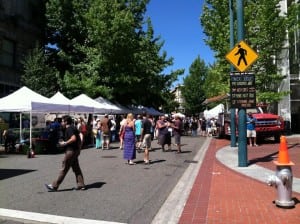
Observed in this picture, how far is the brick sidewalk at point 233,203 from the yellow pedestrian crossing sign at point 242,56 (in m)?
3.51

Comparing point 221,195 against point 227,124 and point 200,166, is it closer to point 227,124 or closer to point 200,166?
point 200,166

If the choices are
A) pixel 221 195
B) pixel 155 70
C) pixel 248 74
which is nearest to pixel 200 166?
pixel 248 74

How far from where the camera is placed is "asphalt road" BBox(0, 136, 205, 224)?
317 inches

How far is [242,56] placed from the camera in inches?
538

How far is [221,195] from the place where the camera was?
9.34 metres

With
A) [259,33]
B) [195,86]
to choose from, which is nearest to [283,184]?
[259,33]

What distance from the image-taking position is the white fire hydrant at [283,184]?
7820 millimetres

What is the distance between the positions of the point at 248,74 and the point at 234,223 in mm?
7603

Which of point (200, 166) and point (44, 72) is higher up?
point (44, 72)

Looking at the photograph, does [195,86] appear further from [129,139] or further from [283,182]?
[283,182]

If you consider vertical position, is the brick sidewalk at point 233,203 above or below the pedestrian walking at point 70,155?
below

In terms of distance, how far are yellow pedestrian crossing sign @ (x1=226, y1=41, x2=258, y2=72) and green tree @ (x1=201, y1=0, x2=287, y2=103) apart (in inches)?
693

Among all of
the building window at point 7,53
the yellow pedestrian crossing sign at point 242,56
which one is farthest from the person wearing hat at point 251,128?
the building window at point 7,53

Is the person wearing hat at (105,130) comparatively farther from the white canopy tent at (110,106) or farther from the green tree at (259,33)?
the green tree at (259,33)
